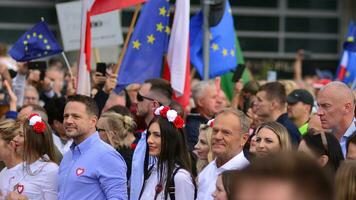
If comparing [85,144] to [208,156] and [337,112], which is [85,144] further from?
[337,112]

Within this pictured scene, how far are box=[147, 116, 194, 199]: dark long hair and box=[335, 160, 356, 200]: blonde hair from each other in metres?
2.51

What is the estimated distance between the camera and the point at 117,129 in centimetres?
691

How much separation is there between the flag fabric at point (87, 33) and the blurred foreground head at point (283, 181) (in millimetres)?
6719

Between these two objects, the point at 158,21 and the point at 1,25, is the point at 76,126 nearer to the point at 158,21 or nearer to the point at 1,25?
the point at 158,21

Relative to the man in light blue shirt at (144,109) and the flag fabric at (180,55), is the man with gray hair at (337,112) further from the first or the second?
the flag fabric at (180,55)

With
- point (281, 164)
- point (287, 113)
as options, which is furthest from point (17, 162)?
point (281, 164)

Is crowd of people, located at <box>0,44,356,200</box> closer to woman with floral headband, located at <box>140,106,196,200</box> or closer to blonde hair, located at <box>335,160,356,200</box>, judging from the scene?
woman with floral headband, located at <box>140,106,196,200</box>

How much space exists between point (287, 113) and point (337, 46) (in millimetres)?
19713

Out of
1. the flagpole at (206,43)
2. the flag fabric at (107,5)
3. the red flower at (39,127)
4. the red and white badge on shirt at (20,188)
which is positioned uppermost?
the flag fabric at (107,5)

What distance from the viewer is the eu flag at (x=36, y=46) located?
30.7ft

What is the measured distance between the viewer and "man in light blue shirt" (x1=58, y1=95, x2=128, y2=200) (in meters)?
5.50

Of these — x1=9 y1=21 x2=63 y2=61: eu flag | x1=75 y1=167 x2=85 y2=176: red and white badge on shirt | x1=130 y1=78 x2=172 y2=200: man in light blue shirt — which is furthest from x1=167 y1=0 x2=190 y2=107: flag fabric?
x1=75 y1=167 x2=85 y2=176: red and white badge on shirt

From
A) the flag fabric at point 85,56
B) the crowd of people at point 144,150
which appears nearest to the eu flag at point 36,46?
the flag fabric at point 85,56

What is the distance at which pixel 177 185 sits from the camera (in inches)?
221
